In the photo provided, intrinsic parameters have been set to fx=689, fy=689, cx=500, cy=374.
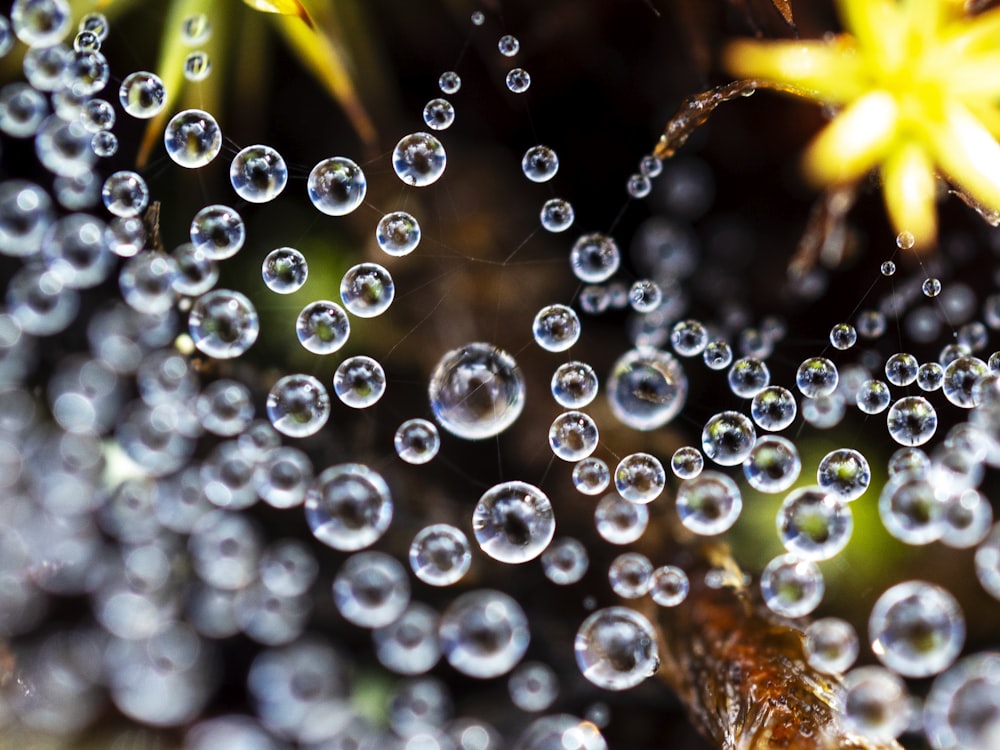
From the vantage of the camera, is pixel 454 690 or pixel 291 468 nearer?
pixel 291 468

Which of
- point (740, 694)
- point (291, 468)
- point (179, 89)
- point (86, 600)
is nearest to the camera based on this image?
point (740, 694)

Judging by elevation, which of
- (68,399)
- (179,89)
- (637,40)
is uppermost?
(637,40)

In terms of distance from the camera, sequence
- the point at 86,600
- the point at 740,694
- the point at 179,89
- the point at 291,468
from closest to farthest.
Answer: the point at 740,694
the point at 291,468
the point at 179,89
the point at 86,600

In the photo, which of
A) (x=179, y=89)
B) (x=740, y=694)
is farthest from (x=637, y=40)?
(x=740, y=694)

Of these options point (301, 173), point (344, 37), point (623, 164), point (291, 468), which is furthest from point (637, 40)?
point (291, 468)

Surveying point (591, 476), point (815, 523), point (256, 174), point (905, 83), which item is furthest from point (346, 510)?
point (905, 83)

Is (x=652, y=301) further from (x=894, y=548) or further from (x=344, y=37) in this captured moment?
(x=344, y=37)

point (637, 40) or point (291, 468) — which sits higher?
point (637, 40)

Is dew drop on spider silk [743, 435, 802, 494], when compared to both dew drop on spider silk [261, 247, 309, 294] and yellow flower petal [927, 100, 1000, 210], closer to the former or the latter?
yellow flower petal [927, 100, 1000, 210]
